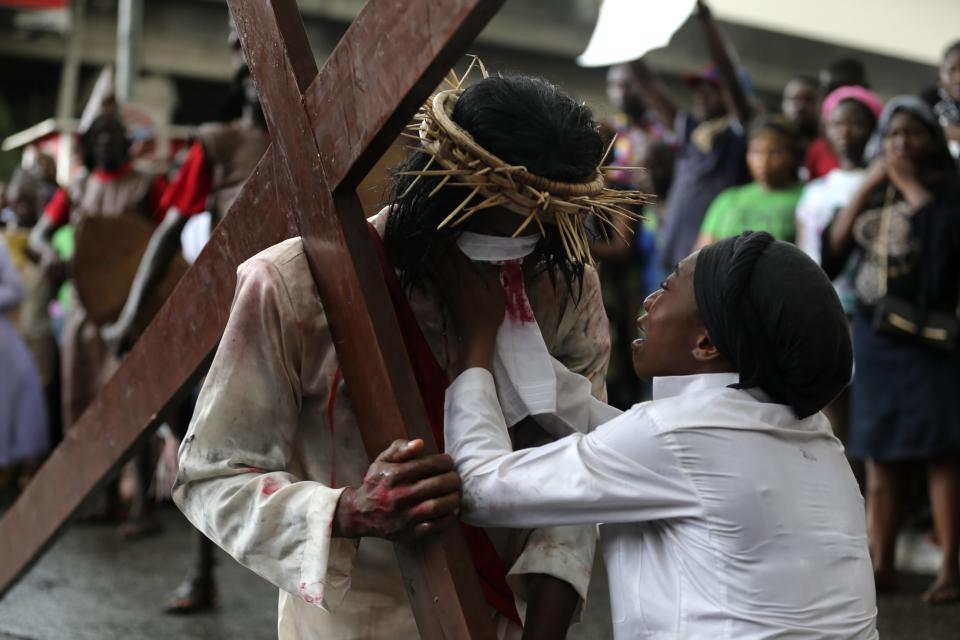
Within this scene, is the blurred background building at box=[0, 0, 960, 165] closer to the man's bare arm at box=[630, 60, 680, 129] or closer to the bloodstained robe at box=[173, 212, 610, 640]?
the man's bare arm at box=[630, 60, 680, 129]

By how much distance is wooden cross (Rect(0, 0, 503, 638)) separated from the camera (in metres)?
1.71

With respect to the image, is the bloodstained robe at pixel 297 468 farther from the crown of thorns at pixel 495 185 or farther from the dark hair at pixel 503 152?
the crown of thorns at pixel 495 185

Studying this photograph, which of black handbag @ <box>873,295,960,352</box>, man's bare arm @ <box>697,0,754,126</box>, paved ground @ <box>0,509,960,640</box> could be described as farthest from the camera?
man's bare arm @ <box>697,0,754,126</box>

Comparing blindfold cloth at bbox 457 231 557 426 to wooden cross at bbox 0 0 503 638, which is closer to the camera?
wooden cross at bbox 0 0 503 638

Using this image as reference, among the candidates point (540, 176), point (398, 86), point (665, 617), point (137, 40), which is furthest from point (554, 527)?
point (137, 40)

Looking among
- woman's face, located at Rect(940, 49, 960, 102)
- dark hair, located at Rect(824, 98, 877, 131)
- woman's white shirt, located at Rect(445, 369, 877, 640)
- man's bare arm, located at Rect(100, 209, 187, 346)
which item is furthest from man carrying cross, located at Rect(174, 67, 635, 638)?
dark hair, located at Rect(824, 98, 877, 131)

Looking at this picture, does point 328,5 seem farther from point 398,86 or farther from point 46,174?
point 398,86

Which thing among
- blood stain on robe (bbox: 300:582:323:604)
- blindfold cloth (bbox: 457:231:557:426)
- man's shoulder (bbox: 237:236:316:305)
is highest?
man's shoulder (bbox: 237:236:316:305)

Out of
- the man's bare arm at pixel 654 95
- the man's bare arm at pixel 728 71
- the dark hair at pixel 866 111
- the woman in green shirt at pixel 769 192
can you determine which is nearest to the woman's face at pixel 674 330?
the woman in green shirt at pixel 769 192

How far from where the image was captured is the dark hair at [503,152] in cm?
197

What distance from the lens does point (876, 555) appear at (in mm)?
5109

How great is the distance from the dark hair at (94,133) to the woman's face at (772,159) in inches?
140

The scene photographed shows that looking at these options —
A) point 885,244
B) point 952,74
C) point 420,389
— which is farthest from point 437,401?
point 952,74

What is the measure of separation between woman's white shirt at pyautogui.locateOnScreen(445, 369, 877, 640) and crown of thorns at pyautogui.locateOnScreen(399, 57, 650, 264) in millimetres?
268
